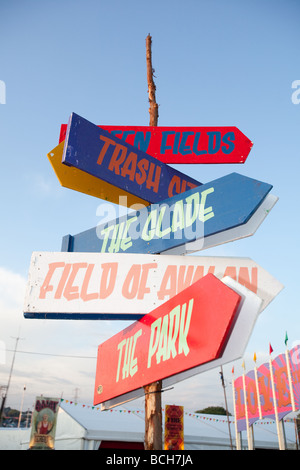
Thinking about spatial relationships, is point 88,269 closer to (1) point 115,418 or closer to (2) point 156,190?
(2) point 156,190

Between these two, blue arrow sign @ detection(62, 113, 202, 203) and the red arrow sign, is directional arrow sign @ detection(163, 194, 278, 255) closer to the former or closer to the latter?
the red arrow sign

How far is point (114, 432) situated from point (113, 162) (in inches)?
548

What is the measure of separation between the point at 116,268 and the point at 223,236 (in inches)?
35.6

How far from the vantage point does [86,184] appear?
11.8ft

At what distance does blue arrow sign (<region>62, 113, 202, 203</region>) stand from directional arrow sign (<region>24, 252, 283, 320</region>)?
81 cm

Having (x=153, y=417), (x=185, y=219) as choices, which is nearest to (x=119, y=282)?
(x=185, y=219)

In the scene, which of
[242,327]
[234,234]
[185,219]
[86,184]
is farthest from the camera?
[86,184]

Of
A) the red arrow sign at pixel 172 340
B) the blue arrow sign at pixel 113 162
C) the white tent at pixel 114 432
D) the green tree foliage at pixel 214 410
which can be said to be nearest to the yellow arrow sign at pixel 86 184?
the blue arrow sign at pixel 113 162

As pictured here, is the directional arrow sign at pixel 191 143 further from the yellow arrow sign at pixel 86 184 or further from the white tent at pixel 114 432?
the white tent at pixel 114 432

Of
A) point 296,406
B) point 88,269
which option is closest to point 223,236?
point 88,269

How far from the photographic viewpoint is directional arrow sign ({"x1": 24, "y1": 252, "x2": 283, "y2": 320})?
9.22ft

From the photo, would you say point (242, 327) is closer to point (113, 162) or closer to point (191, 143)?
point (113, 162)

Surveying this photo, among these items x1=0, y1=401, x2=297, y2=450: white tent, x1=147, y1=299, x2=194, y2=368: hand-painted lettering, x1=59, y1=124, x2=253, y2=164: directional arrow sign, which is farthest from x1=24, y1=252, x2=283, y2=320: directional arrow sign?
x1=0, y1=401, x2=297, y2=450: white tent

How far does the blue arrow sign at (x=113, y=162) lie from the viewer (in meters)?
3.27
